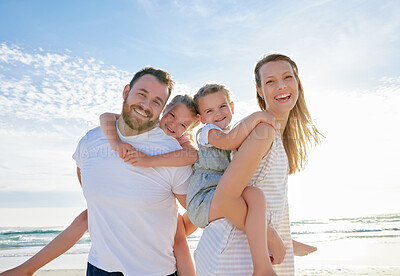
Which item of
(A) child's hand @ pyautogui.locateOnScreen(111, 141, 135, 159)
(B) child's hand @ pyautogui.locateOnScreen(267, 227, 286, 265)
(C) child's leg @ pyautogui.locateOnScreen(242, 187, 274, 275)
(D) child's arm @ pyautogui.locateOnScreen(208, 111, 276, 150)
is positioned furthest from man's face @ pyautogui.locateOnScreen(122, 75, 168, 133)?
(B) child's hand @ pyautogui.locateOnScreen(267, 227, 286, 265)

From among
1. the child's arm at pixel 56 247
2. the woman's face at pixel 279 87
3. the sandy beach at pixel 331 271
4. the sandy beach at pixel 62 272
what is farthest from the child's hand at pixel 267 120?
the sandy beach at pixel 62 272

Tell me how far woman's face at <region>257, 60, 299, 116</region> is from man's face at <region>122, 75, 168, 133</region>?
0.90 m

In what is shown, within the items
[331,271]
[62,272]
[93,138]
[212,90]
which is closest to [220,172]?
[212,90]

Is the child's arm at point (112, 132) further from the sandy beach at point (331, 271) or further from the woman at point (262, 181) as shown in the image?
the sandy beach at point (331, 271)

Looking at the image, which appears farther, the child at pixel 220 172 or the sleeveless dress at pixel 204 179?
the sleeveless dress at pixel 204 179

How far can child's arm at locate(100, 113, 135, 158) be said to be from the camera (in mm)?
2658

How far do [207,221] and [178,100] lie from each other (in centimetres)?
160

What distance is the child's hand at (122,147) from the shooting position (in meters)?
2.64

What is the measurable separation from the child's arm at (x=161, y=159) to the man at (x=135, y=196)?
0.23ft

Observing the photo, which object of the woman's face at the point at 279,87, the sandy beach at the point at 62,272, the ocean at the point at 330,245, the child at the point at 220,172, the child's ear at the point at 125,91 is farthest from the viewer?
the ocean at the point at 330,245

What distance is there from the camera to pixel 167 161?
2662mm

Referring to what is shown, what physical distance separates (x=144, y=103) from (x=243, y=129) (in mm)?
999

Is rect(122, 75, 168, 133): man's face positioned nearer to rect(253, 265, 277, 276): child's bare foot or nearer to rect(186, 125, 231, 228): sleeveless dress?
rect(186, 125, 231, 228): sleeveless dress

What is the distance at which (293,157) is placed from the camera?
8.95 feet
